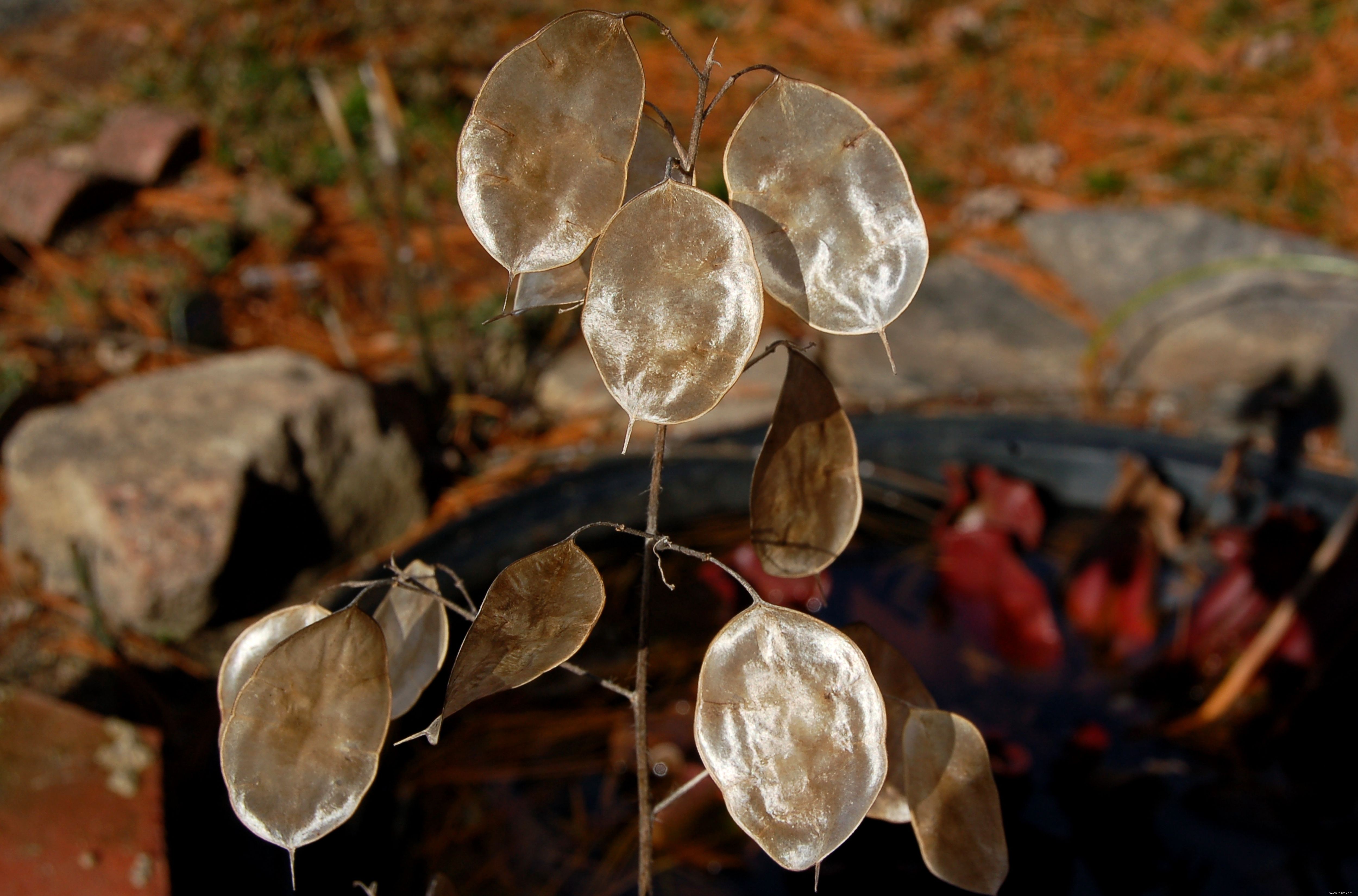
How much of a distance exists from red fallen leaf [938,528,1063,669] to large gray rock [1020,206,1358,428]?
0.73 metres

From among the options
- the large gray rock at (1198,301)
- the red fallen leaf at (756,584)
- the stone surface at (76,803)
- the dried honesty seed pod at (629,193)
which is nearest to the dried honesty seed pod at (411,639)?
the dried honesty seed pod at (629,193)

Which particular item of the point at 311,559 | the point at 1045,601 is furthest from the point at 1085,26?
the point at 311,559

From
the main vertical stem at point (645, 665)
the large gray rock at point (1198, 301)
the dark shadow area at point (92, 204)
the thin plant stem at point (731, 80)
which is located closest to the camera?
the thin plant stem at point (731, 80)

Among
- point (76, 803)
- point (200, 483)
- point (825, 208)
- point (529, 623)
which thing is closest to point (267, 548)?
point (200, 483)

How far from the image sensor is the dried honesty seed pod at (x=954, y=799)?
535mm

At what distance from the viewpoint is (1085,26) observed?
2898mm

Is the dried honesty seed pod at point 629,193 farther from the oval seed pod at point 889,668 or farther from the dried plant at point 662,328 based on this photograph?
the oval seed pod at point 889,668

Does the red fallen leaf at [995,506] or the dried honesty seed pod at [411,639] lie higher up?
the dried honesty seed pod at [411,639]

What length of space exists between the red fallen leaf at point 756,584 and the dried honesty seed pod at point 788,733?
27.5 inches

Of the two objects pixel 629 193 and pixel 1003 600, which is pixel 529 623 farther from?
pixel 1003 600

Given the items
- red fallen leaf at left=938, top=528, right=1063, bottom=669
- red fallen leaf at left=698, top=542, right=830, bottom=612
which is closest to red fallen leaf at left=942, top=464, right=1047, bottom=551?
red fallen leaf at left=938, top=528, right=1063, bottom=669

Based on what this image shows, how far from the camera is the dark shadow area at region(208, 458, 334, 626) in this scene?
1.43 meters

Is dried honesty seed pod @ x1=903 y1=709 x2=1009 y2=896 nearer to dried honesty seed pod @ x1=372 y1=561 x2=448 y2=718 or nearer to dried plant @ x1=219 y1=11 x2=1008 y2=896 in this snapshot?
dried plant @ x1=219 y1=11 x2=1008 y2=896

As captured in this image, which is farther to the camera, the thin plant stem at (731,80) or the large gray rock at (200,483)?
the large gray rock at (200,483)
